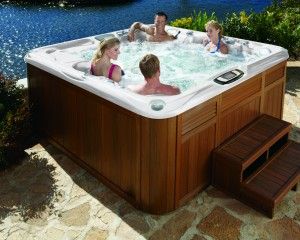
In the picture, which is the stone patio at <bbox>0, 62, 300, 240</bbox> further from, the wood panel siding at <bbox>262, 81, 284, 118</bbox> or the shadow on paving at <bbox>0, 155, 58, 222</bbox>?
the wood panel siding at <bbox>262, 81, 284, 118</bbox>

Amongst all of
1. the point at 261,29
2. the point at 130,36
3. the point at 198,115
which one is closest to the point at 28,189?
the point at 198,115

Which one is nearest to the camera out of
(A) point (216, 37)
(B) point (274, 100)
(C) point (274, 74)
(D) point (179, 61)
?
(C) point (274, 74)

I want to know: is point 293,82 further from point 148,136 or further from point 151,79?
point 148,136

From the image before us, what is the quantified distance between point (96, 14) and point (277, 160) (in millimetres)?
11766

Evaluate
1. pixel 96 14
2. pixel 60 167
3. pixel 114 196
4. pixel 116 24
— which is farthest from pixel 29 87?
pixel 96 14

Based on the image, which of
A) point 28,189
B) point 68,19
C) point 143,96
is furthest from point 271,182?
point 68,19

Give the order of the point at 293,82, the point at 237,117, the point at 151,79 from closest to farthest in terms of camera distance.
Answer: the point at 151,79 → the point at 237,117 → the point at 293,82

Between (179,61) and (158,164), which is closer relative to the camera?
(158,164)

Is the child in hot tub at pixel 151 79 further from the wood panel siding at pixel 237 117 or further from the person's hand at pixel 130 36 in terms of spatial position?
the person's hand at pixel 130 36

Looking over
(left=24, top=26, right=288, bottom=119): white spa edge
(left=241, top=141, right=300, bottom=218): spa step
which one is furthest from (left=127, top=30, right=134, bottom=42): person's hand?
(left=241, top=141, right=300, bottom=218): spa step

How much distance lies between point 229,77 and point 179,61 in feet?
5.15

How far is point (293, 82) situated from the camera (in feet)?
16.6

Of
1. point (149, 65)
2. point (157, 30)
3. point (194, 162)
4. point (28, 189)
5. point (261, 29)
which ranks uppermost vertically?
point (149, 65)

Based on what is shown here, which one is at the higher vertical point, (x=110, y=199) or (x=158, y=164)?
(x=158, y=164)
